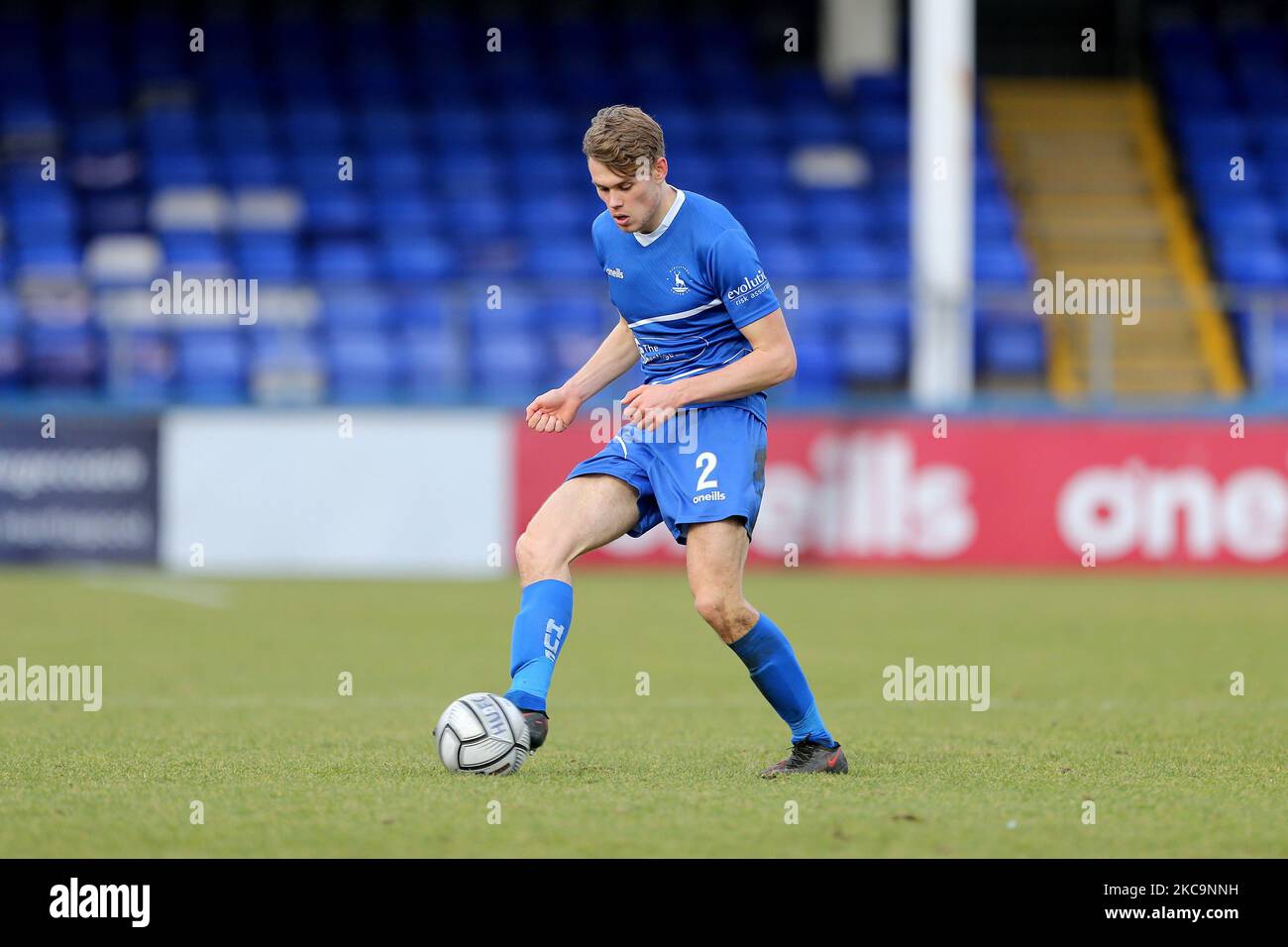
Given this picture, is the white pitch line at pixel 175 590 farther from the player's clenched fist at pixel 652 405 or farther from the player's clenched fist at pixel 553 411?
the player's clenched fist at pixel 652 405

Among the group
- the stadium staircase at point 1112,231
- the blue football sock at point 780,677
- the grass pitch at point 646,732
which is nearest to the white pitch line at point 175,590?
the grass pitch at point 646,732

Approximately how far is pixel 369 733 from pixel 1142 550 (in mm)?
9771

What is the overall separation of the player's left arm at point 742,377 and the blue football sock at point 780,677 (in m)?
0.72

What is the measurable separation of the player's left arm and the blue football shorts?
149 millimetres

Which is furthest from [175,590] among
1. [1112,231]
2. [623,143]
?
[1112,231]

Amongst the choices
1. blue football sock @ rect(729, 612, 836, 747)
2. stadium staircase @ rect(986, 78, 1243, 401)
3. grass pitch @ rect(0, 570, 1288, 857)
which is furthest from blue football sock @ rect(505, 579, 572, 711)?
stadium staircase @ rect(986, 78, 1243, 401)

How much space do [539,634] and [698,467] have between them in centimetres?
70

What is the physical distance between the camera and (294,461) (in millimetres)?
15719

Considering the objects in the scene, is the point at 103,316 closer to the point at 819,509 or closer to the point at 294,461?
the point at 294,461

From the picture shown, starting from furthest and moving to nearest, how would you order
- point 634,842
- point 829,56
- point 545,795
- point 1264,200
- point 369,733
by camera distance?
point 829,56, point 1264,200, point 369,733, point 545,795, point 634,842

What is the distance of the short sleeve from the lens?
5863 millimetres

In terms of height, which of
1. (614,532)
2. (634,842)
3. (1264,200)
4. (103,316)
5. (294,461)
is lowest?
(634,842)

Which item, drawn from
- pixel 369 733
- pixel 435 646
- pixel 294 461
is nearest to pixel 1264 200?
pixel 294 461

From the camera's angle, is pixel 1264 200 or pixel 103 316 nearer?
pixel 103 316
